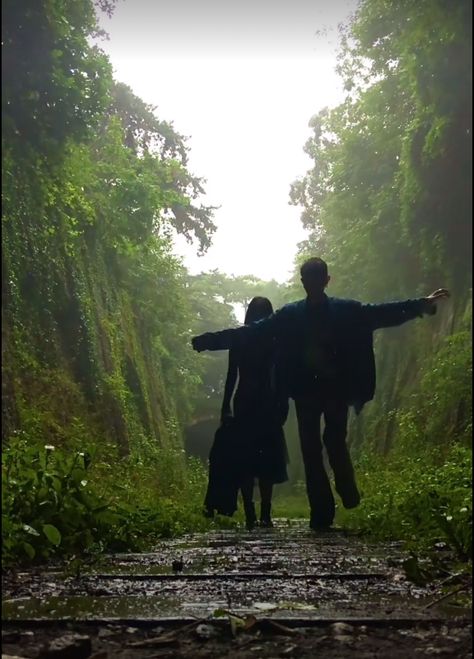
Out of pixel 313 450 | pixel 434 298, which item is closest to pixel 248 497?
pixel 313 450

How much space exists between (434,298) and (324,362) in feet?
3.26

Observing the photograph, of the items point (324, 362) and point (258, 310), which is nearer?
point (324, 362)

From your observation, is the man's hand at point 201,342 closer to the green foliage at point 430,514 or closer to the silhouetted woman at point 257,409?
the silhouetted woman at point 257,409

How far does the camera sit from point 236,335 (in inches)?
229

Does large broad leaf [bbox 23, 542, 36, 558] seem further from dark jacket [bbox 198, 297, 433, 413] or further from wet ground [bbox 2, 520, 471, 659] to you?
dark jacket [bbox 198, 297, 433, 413]

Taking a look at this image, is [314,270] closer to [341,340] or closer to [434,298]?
[341,340]

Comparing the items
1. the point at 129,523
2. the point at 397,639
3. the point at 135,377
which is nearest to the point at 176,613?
the point at 397,639

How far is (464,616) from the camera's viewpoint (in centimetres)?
210

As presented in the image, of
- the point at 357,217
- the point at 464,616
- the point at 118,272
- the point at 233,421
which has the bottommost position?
the point at 464,616

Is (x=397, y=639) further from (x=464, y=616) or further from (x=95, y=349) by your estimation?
(x=95, y=349)

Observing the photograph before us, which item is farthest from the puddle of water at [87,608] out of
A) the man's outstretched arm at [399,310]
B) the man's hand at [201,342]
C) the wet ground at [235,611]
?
the man's hand at [201,342]

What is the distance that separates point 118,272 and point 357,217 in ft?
20.9

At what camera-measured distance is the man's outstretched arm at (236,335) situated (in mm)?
5398

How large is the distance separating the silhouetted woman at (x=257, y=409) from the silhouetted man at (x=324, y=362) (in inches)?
24.7
